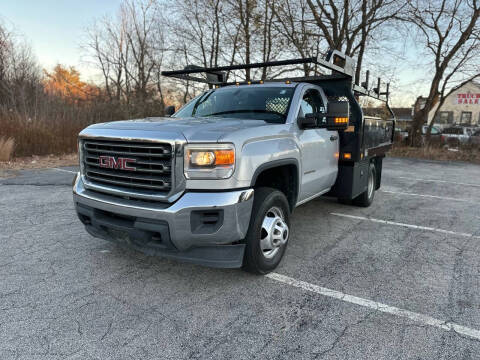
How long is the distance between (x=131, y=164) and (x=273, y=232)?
1.54 meters

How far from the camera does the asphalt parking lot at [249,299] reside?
238cm

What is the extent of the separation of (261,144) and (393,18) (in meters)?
19.7

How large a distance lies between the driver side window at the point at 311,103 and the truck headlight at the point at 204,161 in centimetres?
170

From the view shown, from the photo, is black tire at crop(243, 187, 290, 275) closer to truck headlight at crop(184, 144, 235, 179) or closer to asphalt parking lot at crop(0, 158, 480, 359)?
asphalt parking lot at crop(0, 158, 480, 359)

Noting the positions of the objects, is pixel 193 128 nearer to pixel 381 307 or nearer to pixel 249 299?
pixel 249 299

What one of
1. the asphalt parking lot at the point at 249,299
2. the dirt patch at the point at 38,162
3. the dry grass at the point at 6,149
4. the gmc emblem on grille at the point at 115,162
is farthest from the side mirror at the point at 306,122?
the dry grass at the point at 6,149

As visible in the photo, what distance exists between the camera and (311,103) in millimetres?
4605

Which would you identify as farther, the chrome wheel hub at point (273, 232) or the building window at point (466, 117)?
the building window at point (466, 117)

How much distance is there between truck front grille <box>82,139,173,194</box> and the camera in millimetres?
2869

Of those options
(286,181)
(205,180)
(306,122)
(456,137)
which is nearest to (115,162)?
(205,180)

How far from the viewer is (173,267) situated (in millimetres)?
3625

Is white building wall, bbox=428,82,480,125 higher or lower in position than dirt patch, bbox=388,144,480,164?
higher

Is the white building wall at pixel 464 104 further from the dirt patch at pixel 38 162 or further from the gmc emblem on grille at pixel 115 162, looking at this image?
the gmc emblem on grille at pixel 115 162

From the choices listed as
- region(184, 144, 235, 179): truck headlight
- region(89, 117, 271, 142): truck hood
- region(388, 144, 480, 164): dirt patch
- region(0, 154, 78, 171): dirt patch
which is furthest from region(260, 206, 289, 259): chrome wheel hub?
region(388, 144, 480, 164): dirt patch
